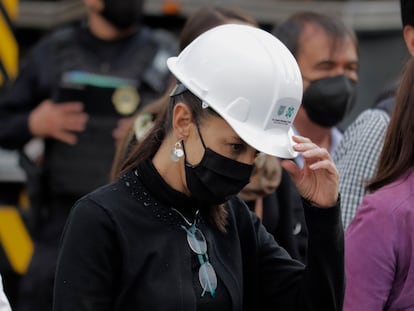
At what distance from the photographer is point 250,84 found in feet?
10.3

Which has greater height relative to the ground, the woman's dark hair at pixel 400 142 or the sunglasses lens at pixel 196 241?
the woman's dark hair at pixel 400 142

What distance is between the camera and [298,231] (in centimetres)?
449

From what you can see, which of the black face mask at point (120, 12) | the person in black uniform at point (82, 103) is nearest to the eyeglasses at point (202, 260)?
the person in black uniform at point (82, 103)

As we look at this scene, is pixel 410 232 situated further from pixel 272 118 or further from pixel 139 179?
pixel 139 179

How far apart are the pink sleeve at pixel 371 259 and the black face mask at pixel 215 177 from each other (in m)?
0.51

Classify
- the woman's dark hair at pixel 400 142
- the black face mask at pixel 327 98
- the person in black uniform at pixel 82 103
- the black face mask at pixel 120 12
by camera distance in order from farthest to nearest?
the black face mask at pixel 120 12 → the person in black uniform at pixel 82 103 → the black face mask at pixel 327 98 → the woman's dark hair at pixel 400 142

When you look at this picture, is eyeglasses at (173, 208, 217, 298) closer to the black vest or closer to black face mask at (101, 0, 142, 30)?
the black vest

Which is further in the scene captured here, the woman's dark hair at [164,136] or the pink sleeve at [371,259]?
the pink sleeve at [371,259]

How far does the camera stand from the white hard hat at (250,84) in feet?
10.3

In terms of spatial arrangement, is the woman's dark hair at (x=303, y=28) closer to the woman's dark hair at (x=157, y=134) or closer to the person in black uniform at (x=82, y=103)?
the person in black uniform at (x=82, y=103)

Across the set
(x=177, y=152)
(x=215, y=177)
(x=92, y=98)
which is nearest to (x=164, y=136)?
(x=177, y=152)

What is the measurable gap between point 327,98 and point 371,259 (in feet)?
4.83

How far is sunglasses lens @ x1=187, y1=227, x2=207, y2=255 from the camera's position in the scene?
3.24m

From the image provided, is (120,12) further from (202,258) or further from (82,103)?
(202,258)
